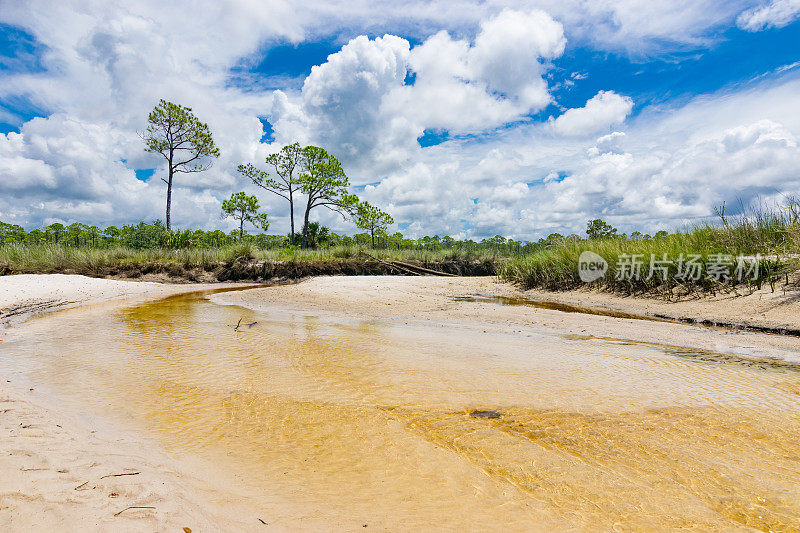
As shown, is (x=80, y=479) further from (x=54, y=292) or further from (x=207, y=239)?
(x=207, y=239)

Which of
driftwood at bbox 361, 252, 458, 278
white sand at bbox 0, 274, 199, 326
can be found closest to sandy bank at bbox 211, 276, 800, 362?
white sand at bbox 0, 274, 199, 326

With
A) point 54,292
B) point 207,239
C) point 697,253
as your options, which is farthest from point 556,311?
point 207,239

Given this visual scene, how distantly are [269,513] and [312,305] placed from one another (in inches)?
362

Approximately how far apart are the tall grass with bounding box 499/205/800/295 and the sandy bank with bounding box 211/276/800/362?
712mm

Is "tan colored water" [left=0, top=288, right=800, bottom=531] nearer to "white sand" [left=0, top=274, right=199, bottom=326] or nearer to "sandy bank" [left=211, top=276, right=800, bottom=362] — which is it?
"sandy bank" [left=211, top=276, right=800, bottom=362]

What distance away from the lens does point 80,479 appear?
1998 millimetres

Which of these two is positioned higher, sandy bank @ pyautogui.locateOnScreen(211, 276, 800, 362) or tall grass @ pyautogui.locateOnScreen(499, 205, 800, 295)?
tall grass @ pyautogui.locateOnScreen(499, 205, 800, 295)

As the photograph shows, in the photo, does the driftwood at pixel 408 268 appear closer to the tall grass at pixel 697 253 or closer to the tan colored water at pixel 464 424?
the tall grass at pixel 697 253

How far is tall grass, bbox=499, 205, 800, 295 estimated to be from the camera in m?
8.66

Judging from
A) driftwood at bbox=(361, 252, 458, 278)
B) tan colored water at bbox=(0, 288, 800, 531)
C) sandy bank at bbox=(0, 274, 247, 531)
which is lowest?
tan colored water at bbox=(0, 288, 800, 531)

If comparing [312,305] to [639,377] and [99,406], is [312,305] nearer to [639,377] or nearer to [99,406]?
[99,406]

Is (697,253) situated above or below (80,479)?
above

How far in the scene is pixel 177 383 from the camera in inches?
159

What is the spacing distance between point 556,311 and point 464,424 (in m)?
7.02
